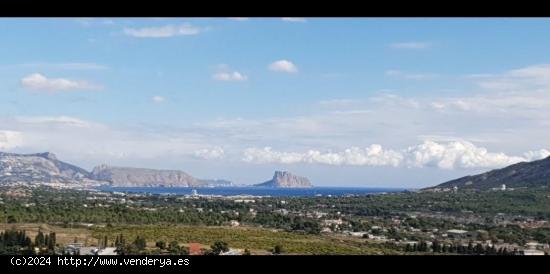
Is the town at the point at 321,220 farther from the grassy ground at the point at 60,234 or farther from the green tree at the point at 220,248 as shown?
the green tree at the point at 220,248

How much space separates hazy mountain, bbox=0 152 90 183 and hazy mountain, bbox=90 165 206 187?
1420cm

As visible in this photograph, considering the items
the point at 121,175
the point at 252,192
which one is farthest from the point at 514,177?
the point at 121,175

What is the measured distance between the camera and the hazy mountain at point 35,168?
73.7 metres

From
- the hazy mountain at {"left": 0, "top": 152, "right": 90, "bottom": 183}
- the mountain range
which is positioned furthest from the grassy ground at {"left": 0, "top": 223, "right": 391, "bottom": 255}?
the mountain range

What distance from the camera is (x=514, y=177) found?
45031 mm

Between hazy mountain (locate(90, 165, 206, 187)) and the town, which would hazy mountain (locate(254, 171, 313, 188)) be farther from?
the town

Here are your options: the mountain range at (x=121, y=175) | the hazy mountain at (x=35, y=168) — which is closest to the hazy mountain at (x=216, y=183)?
the mountain range at (x=121, y=175)

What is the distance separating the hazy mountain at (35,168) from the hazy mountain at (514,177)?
4616cm

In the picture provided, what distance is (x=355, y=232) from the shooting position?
2295cm

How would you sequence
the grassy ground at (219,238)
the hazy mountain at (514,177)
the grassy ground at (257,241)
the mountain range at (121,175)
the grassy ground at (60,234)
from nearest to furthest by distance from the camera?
the grassy ground at (60,234)
the grassy ground at (219,238)
the grassy ground at (257,241)
the hazy mountain at (514,177)
the mountain range at (121,175)

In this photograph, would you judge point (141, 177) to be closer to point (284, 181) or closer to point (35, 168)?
point (284, 181)

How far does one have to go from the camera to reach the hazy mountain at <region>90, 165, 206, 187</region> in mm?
133625
